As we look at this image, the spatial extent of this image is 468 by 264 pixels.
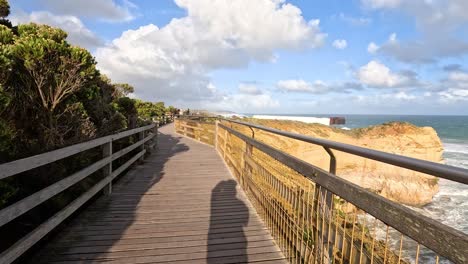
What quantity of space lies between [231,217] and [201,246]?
1.03 metres

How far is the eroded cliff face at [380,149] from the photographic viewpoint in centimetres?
1770

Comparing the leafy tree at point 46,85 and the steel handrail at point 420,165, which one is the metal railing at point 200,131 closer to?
the leafy tree at point 46,85

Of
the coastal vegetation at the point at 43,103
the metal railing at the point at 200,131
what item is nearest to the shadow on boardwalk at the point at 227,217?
the coastal vegetation at the point at 43,103

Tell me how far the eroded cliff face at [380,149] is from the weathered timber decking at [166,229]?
425 inches

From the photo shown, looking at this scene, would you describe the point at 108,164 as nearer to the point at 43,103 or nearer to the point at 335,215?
the point at 43,103

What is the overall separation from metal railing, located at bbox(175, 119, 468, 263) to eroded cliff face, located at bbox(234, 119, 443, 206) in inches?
486

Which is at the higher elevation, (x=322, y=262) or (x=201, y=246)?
(x=322, y=262)

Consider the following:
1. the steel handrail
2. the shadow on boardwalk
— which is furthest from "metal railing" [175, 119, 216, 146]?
the steel handrail

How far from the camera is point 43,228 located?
9.16ft

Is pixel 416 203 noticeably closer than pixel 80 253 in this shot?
No

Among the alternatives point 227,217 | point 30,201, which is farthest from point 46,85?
point 227,217

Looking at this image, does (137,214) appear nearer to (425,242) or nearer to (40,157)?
(40,157)

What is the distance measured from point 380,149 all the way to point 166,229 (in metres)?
19.5

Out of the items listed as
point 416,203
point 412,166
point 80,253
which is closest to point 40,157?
point 80,253
